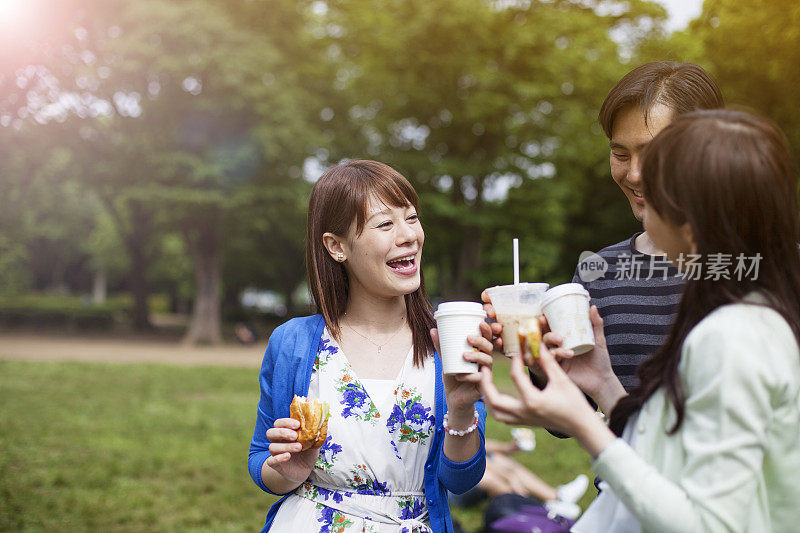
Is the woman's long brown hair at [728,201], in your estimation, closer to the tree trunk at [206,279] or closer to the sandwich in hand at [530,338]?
the sandwich in hand at [530,338]


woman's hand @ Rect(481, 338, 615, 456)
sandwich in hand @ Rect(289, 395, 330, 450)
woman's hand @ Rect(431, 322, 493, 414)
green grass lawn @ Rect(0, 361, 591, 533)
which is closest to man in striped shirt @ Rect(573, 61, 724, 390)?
woman's hand @ Rect(431, 322, 493, 414)

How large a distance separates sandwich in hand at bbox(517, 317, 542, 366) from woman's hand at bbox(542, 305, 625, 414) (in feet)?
0.29

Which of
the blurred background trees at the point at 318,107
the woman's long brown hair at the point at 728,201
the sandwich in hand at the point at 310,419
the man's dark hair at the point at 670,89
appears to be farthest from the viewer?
the blurred background trees at the point at 318,107

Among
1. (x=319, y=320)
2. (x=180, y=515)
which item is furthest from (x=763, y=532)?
(x=180, y=515)

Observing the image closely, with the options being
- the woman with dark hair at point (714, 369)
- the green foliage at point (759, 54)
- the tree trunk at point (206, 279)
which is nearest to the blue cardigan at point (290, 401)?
the woman with dark hair at point (714, 369)

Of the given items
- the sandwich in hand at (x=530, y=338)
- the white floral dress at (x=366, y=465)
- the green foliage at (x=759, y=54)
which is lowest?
the white floral dress at (x=366, y=465)

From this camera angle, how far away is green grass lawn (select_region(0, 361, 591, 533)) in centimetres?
586

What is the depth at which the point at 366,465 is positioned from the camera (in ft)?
7.57

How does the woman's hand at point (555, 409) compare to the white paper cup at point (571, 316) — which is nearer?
the woman's hand at point (555, 409)

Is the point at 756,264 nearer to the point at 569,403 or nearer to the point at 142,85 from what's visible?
the point at 569,403

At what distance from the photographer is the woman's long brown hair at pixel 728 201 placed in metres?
1.40

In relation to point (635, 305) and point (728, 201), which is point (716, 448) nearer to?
point (728, 201)

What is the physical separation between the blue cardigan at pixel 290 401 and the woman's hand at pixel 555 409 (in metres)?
0.82

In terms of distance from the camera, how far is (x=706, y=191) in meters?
1.41
